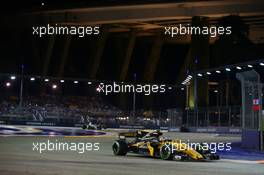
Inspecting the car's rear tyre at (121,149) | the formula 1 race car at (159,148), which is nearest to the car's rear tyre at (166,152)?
the formula 1 race car at (159,148)

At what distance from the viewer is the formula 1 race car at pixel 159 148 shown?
57.4ft

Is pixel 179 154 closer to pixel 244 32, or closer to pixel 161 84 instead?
pixel 244 32

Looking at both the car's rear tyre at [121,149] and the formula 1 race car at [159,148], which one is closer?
the formula 1 race car at [159,148]

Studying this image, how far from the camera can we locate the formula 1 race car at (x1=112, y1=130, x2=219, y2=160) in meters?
17.5

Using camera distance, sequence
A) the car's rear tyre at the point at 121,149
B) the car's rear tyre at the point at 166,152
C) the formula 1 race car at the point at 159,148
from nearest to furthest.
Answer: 1. the formula 1 race car at the point at 159,148
2. the car's rear tyre at the point at 166,152
3. the car's rear tyre at the point at 121,149

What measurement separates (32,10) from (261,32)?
32129mm

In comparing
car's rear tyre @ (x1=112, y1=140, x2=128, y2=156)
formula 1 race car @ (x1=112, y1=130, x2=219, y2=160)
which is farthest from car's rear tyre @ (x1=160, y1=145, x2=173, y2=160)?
car's rear tyre @ (x1=112, y1=140, x2=128, y2=156)

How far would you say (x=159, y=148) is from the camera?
18266mm

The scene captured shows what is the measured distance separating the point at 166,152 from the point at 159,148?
1.64ft

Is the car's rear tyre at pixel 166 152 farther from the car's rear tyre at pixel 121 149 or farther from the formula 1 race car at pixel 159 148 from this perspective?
the car's rear tyre at pixel 121 149

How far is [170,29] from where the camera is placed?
221 feet

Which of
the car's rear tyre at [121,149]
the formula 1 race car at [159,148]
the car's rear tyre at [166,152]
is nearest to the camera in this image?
the formula 1 race car at [159,148]

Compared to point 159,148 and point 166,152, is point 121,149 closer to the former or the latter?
point 159,148

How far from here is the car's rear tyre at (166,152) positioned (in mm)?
17703
